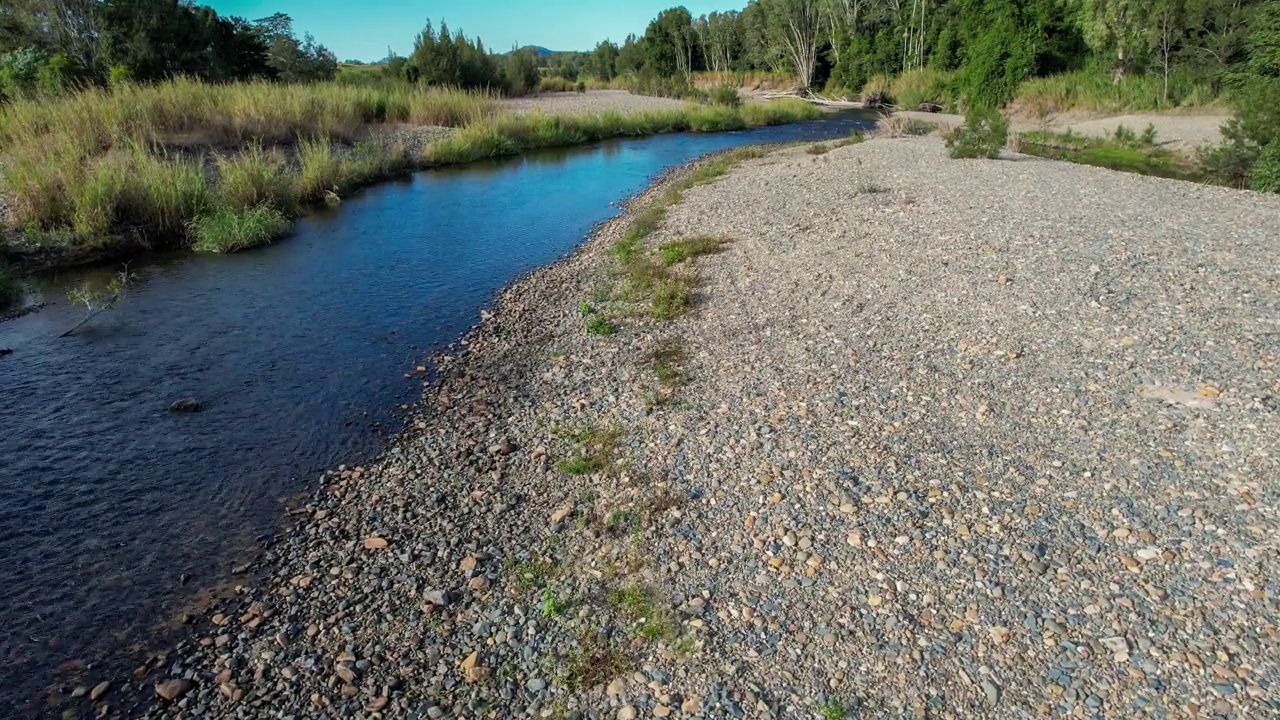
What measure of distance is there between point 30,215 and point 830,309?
55.2 ft

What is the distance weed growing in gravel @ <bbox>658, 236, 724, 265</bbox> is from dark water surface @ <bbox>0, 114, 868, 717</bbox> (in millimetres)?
3292

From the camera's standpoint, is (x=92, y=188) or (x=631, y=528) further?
(x=92, y=188)

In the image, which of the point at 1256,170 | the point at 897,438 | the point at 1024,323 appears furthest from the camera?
the point at 1256,170

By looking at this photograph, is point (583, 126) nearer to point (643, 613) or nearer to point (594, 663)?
point (643, 613)

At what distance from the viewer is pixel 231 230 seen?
15812 mm

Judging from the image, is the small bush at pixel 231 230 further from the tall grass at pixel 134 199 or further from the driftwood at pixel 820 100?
the driftwood at pixel 820 100

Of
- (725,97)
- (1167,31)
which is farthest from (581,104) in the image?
(1167,31)

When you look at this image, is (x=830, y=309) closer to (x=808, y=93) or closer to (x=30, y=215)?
(x=30, y=215)

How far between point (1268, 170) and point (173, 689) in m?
23.2

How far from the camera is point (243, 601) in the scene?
5594 mm

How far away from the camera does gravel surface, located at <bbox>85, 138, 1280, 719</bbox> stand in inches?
172

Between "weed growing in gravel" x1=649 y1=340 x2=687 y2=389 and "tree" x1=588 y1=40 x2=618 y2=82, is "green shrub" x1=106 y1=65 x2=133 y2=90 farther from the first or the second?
"tree" x1=588 y1=40 x2=618 y2=82

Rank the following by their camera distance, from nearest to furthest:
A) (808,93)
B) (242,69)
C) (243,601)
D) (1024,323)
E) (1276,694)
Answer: (1276,694)
(243,601)
(1024,323)
(242,69)
(808,93)

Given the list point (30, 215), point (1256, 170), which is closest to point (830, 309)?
point (1256, 170)
